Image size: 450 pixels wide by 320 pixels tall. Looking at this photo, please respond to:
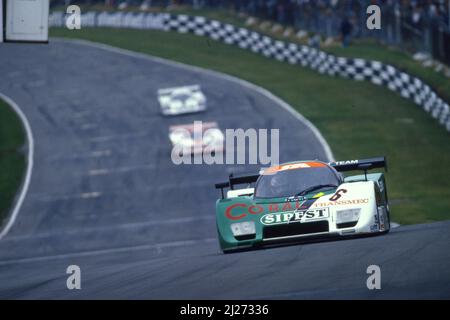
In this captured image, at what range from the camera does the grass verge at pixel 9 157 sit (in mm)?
21269

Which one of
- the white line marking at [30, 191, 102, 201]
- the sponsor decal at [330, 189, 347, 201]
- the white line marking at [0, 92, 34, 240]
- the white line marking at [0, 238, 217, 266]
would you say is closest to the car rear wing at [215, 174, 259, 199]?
the sponsor decal at [330, 189, 347, 201]

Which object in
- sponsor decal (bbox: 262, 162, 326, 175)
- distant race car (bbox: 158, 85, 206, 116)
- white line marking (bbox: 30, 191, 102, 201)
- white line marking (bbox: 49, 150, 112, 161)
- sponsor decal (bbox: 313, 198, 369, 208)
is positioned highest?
distant race car (bbox: 158, 85, 206, 116)

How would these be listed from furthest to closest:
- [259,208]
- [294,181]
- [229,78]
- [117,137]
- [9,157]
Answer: [229,78] < [117,137] < [9,157] < [294,181] < [259,208]

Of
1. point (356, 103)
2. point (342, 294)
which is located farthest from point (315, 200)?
point (356, 103)

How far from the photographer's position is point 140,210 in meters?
19.3

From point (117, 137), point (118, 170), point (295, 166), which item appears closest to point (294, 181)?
point (295, 166)

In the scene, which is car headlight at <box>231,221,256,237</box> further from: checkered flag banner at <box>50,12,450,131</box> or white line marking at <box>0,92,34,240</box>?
checkered flag banner at <box>50,12,450,131</box>

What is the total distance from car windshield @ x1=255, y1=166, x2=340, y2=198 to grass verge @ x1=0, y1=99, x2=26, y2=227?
810 centimetres

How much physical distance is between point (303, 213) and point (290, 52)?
72.2ft

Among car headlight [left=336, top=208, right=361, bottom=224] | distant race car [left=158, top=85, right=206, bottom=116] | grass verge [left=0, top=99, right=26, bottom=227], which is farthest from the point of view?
distant race car [left=158, top=85, right=206, bottom=116]

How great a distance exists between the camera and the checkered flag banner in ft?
Result: 83.3

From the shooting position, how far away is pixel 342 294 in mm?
7824

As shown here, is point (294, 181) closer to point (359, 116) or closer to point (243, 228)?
point (243, 228)
